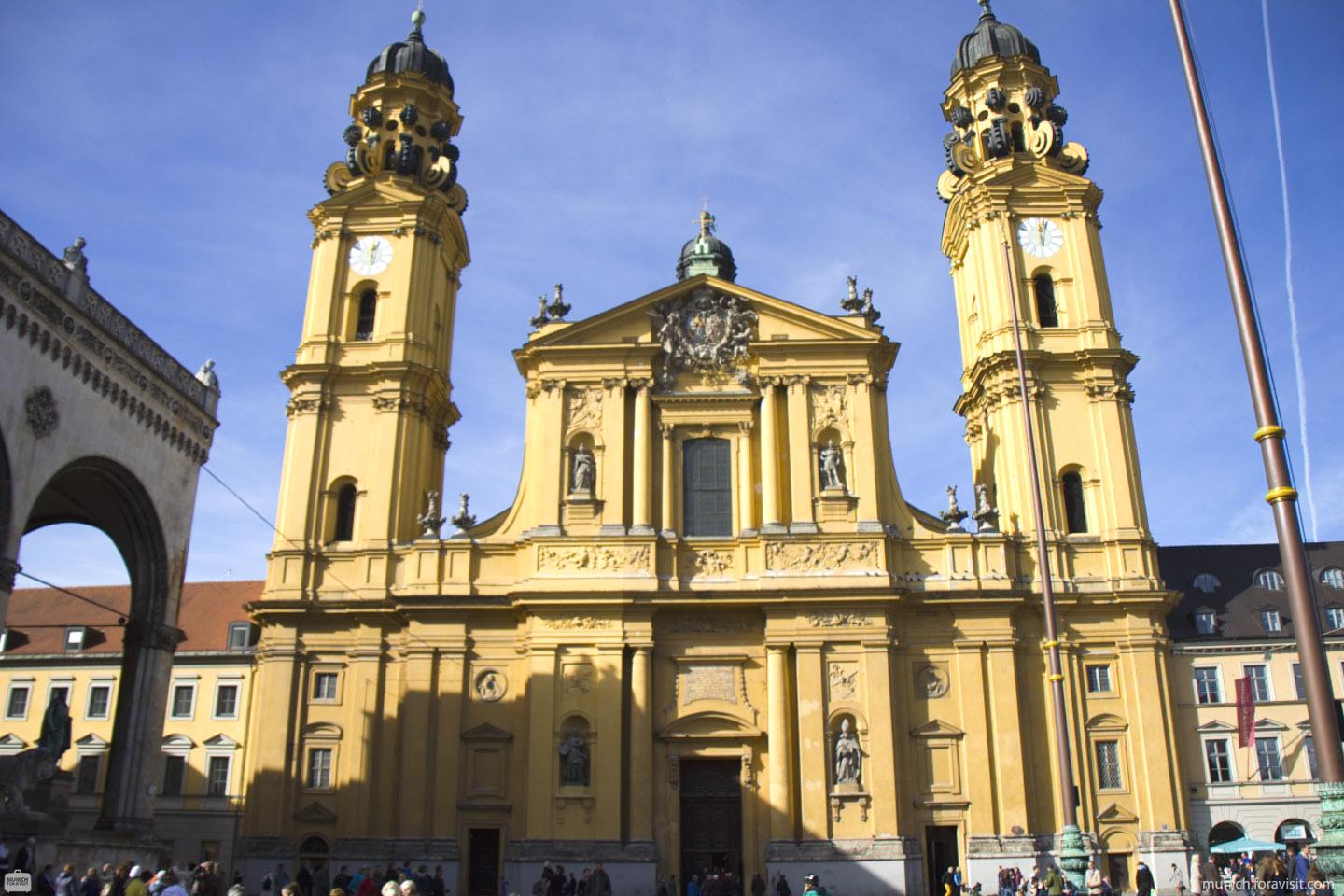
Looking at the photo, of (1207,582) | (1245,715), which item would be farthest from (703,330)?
(1207,582)

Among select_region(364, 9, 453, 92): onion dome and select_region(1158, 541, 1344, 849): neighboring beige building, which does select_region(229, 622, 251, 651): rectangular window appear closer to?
select_region(364, 9, 453, 92): onion dome

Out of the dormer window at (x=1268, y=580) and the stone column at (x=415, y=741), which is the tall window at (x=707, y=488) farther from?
the dormer window at (x=1268, y=580)

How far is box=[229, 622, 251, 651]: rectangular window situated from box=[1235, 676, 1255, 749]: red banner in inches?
1235

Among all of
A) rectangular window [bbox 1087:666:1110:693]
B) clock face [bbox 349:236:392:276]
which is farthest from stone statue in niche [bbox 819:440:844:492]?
clock face [bbox 349:236:392:276]

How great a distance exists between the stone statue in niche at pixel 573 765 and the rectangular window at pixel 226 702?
14845mm

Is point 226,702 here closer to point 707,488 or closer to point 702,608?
point 702,608

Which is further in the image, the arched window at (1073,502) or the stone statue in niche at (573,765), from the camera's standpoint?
the arched window at (1073,502)

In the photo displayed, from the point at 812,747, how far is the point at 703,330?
11.9 meters

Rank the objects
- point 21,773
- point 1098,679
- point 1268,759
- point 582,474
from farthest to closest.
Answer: point 1268,759
point 582,474
point 1098,679
point 21,773

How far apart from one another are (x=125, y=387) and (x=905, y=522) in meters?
19.8

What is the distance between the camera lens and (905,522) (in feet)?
105

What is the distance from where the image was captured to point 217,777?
37094mm

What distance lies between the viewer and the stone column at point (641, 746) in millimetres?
28203

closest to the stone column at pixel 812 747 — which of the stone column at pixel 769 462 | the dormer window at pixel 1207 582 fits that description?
the stone column at pixel 769 462
